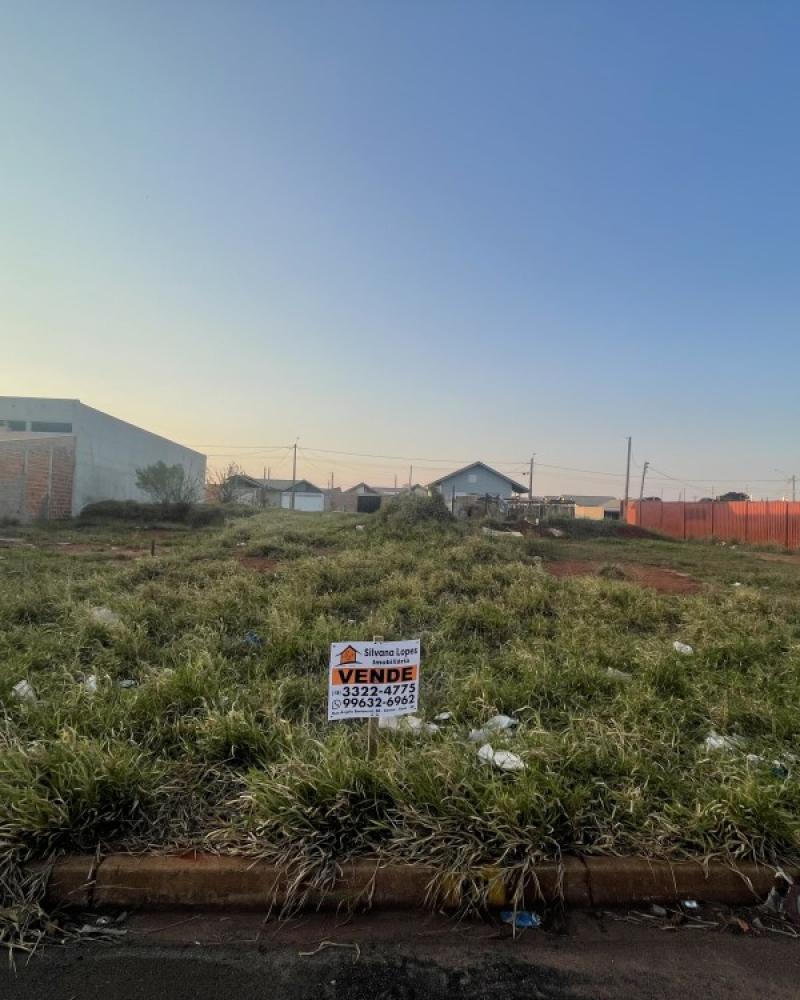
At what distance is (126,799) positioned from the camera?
2.57 m

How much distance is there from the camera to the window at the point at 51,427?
25172 millimetres

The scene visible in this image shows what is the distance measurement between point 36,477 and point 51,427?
5481 millimetres

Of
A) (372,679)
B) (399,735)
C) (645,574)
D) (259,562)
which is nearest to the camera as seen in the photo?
(372,679)

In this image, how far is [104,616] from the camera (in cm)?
523

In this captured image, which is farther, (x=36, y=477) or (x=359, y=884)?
(x=36, y=477)

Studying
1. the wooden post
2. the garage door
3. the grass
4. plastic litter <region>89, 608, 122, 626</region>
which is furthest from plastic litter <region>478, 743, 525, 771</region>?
the garage door

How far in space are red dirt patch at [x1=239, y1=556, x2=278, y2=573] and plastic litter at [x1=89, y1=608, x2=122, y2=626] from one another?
3086 millimetres

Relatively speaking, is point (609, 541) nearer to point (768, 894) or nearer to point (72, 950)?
point (768, 894)

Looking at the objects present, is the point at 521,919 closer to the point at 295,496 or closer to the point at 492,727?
the point at 492,727

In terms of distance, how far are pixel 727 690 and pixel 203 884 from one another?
3.40m

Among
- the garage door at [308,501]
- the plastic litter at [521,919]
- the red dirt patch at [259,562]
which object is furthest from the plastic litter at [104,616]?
the garage door at [308,501]

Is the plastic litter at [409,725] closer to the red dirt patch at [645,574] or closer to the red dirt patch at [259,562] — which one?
the red dirt patch at [259,562]

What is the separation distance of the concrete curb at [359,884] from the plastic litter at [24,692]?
1496 millimetres

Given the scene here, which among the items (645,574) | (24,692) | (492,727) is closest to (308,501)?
(645,574)
